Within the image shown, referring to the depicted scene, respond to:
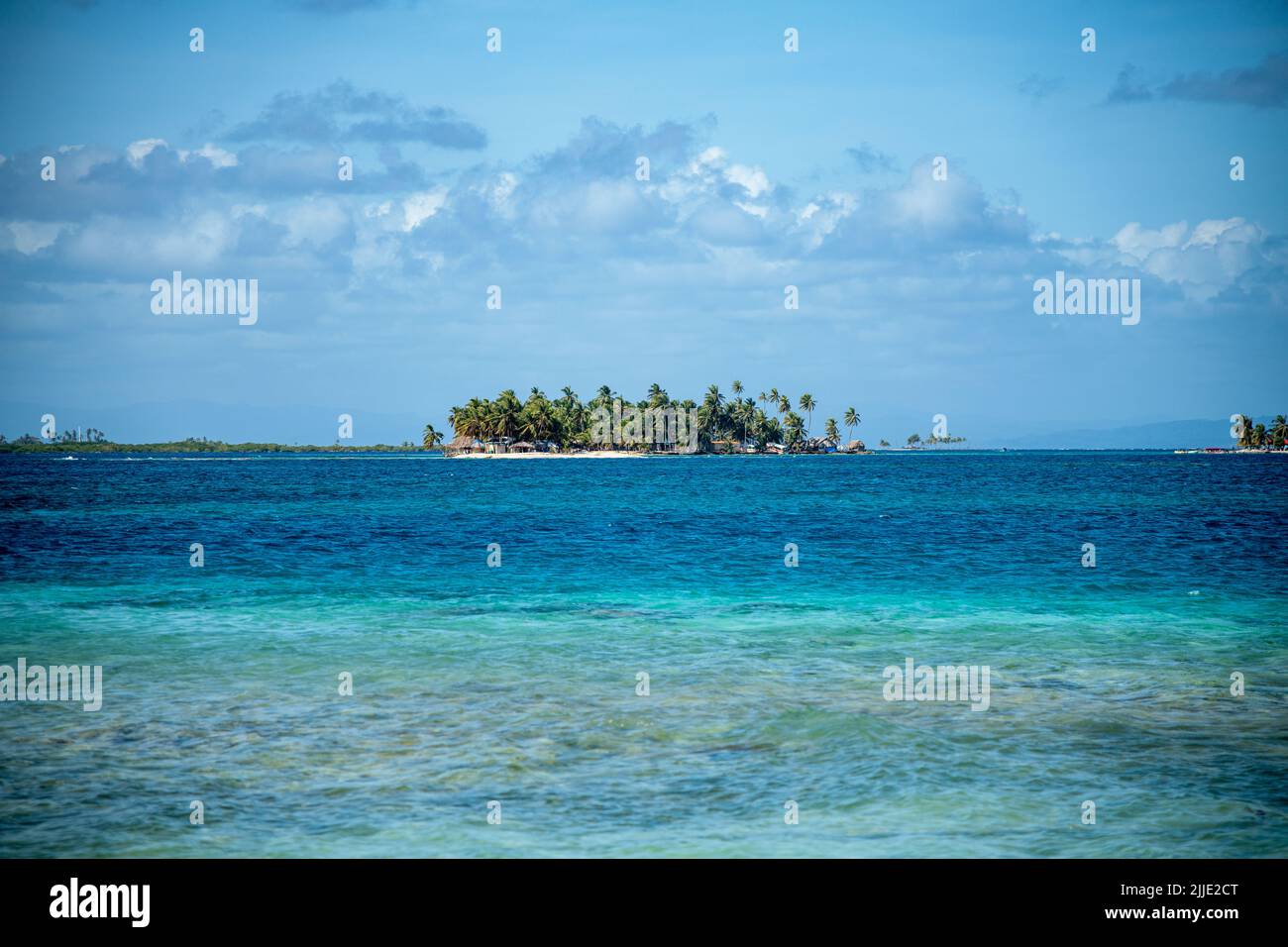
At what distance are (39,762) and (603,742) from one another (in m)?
6.90

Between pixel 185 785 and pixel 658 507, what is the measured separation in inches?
2553

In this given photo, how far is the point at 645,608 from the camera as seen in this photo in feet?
87.2

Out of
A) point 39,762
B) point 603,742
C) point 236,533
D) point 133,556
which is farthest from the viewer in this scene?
point 236,533

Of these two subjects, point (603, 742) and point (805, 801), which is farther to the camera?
point (603, 742)

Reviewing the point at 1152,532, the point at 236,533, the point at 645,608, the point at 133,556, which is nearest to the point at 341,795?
the point at 645,608

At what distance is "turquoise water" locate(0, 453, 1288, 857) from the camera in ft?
33.3

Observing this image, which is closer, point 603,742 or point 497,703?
point 603,742

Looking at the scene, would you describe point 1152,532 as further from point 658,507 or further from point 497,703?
point 497,703

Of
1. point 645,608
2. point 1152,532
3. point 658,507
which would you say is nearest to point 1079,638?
point 645,608

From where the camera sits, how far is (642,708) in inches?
588

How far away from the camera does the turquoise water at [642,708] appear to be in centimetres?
1015

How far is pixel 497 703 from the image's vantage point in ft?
50.0

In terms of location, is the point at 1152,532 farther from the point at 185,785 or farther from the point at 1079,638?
the point at 185,785

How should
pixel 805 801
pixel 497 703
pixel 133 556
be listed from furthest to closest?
pixel 133 556 → pixel 497 703 → pixel 805 801
